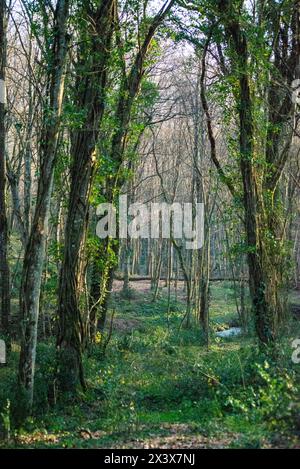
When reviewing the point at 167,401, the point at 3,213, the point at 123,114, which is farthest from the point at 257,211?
the point at 3,213

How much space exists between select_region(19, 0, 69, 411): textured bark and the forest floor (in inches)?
27.3

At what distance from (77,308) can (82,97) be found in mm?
3540

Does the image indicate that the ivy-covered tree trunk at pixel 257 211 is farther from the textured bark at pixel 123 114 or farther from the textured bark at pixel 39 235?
the textured bark at pixel 39 235

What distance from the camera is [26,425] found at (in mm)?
7293

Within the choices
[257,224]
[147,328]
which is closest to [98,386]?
[257,224]

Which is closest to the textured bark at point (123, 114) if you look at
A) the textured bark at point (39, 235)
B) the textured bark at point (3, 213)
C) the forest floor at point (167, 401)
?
the forest floor at point (167, 401)

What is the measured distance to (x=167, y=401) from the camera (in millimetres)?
9336

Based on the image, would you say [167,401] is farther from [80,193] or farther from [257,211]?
[257,211]

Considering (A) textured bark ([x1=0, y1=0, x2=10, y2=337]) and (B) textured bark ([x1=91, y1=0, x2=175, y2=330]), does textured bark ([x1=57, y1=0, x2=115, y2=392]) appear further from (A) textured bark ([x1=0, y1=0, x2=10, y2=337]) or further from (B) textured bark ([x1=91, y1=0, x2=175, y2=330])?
(A) textured bark ([x1=0, y1=0, x2=10, y2=337])

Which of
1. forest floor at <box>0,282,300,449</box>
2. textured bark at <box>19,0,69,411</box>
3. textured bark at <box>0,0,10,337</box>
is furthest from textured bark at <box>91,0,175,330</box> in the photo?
textured bark at <box>19,0,69,411</box>

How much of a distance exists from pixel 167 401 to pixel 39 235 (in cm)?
355

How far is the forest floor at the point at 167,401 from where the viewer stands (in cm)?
623

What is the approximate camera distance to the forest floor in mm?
6230
